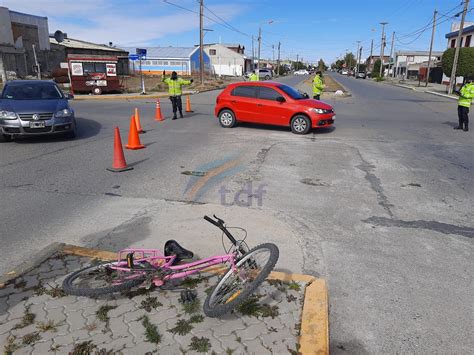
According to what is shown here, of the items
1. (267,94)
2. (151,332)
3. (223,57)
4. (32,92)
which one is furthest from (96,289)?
(223,57)

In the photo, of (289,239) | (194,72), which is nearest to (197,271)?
(289,239)

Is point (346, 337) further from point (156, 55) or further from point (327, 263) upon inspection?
point (156, 55)

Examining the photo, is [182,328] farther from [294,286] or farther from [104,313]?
[294,286]

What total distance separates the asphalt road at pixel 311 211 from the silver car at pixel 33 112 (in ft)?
1.56

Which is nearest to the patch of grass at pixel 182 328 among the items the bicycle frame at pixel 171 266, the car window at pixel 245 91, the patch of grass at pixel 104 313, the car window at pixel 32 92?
the bicycle frame at pixel 171 266

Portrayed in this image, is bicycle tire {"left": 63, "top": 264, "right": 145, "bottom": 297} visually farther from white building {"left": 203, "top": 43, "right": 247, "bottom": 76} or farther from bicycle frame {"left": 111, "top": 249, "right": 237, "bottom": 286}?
white building {"left": 203, "top": 43, "right": 247, "bottom": 76}

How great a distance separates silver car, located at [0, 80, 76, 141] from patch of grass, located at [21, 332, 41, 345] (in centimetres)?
808

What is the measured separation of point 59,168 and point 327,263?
609 centimetres

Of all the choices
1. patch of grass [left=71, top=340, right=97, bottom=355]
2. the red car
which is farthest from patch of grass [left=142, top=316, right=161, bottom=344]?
the red car

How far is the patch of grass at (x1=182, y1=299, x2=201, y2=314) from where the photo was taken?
3.25m

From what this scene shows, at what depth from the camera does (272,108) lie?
41.3 ft

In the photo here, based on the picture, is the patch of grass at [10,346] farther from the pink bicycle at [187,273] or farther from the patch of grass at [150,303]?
the patch of grass at [150,303]

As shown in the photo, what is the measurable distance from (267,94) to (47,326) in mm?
10755

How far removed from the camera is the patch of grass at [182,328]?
2992 mm
